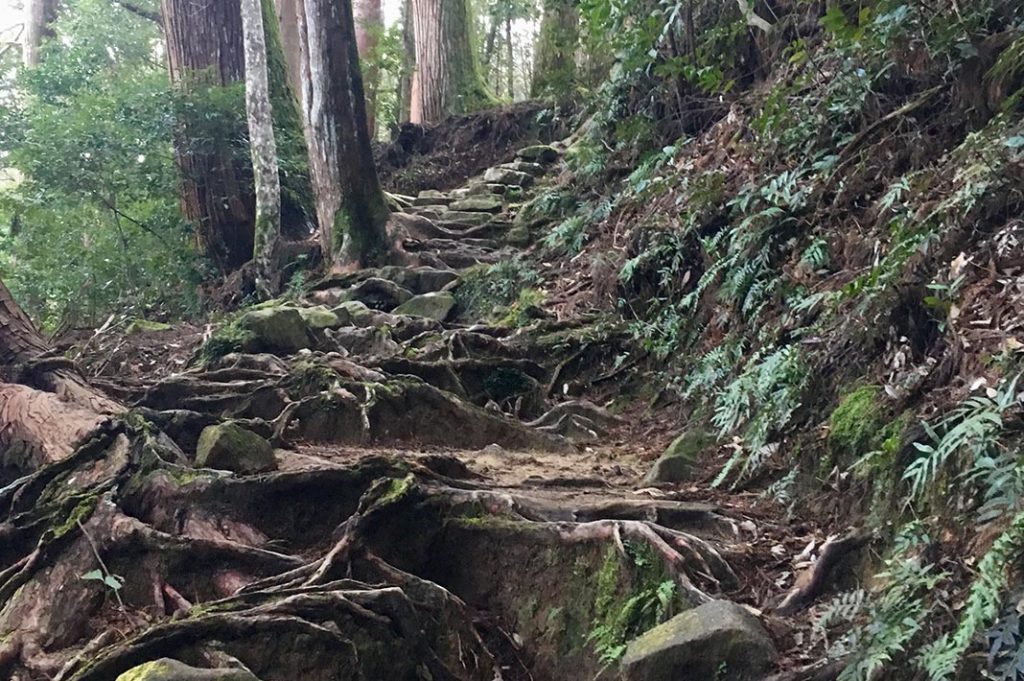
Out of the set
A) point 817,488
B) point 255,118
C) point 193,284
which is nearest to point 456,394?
point 817,488

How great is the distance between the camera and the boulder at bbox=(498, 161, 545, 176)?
454 inches

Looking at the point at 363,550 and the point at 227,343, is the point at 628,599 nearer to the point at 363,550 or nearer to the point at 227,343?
the point at 363,550

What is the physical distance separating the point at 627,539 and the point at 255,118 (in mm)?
6895

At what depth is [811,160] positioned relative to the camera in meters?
5.46

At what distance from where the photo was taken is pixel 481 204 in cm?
1075

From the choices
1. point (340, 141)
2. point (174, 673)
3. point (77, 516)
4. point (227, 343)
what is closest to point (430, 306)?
point (227, 343)

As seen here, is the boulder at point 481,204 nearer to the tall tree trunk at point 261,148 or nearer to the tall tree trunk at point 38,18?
the tall tree trunk at point 261,148

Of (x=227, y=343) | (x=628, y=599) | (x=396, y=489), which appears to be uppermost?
(x=227, y=343)

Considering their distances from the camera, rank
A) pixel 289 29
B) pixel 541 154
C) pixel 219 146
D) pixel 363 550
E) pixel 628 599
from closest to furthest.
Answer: pixel 628 599 → pixel 363 550 → pixel 219 146 → pixel 541 154 → pixel 289 29

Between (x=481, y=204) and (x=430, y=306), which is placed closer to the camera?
(x=430, y=306)

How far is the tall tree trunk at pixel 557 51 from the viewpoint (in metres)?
11.6

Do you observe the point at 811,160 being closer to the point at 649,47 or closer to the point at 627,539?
the point at 649,47

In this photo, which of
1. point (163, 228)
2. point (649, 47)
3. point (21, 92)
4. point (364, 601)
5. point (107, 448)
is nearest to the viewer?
point (364, 601)

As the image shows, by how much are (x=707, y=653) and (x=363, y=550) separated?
1.50m
